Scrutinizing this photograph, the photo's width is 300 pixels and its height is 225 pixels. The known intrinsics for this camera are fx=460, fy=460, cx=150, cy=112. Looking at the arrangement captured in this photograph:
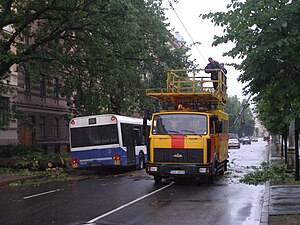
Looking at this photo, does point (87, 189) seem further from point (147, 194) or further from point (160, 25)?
point (160, 25)

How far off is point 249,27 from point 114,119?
540 inches

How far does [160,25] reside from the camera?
28641mm

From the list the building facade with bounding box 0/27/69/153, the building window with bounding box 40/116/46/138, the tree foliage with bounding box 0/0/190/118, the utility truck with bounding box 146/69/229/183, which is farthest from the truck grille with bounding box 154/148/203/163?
the building window with bounding box 40/116/46/138

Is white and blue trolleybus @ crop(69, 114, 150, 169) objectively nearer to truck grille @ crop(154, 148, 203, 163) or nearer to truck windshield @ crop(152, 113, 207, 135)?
truck windshield @ crop(152, 113, 207, 135)

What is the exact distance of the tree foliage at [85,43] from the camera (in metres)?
19.2

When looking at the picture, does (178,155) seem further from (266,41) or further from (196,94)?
(266,41)

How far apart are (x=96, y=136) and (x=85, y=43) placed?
4.45 metres

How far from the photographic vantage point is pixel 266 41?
27.3 feet

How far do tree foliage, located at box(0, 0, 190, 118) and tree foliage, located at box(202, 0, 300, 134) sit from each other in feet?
29.9

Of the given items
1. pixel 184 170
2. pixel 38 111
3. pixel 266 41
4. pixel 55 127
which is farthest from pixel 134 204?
pixel 55 127

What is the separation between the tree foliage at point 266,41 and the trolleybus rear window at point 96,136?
12722mm

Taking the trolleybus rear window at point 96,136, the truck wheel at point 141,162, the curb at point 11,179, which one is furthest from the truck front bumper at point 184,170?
the truck wheel at point 141,162

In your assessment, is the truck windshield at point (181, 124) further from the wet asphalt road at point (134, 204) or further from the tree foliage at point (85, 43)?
the tree foliage at point (85, 43)

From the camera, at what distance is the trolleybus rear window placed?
71.4 ft
